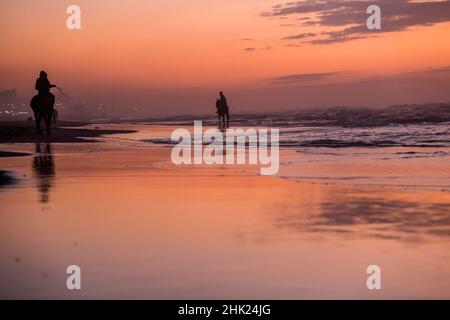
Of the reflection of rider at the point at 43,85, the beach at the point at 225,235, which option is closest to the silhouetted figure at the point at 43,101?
the reflection of rider at the point at 43,85

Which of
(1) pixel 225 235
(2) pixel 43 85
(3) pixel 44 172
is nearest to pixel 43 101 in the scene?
(2) pixel 43 85

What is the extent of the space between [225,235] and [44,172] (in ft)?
24.3

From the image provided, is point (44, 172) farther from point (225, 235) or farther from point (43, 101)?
point (43, 101)

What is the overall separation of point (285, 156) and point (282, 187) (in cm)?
776

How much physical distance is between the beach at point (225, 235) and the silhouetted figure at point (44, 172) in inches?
1.4

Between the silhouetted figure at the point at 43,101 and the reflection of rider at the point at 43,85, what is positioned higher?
the reflection of rider at the point at 43,85

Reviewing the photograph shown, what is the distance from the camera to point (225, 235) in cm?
679

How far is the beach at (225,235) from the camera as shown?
500 cm

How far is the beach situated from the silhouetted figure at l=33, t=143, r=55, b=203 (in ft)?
0.11

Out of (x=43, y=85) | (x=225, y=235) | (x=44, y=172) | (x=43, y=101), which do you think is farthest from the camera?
(x=43, y=101)

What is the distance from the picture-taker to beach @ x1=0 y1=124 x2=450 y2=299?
4996mm

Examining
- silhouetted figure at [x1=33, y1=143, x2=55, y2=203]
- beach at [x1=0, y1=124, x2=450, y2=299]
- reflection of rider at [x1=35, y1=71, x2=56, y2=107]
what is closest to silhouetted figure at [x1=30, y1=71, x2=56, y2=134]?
reflection of rider at [x1=35, y1=71, x2=56, y2=107]

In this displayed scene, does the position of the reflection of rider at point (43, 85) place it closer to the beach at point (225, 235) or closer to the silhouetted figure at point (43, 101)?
the silhouetted figure at point (43, 101)
